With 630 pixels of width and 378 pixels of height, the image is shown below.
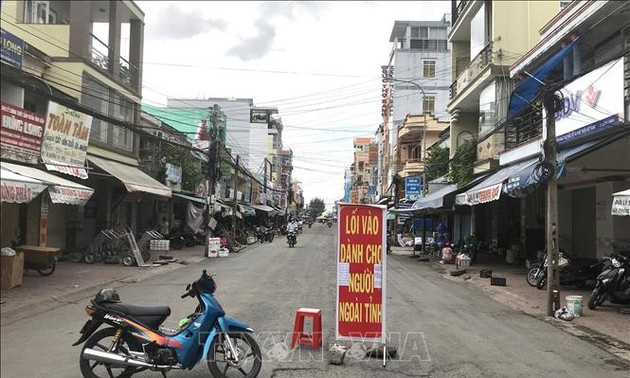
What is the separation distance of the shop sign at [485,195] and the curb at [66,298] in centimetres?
1022

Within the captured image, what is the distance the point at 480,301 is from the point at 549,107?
183 inches

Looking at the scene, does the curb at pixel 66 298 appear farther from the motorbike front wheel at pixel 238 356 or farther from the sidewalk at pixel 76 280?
the motorbike front wheel at pixel 238 356

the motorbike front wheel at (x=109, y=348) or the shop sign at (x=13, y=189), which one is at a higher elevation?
the shop sign at (x=13, y=189)

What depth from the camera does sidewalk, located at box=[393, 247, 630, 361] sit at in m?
8.51

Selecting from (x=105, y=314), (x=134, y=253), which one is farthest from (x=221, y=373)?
(x=134, y=253)

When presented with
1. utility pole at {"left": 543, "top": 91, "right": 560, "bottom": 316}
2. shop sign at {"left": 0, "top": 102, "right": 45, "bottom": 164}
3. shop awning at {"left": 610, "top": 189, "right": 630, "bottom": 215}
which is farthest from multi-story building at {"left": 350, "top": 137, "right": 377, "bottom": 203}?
shop sign at {"left": 0, "top": 102, "right": 45, "bottom": 164}

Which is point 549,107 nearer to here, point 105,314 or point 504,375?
point 504,375

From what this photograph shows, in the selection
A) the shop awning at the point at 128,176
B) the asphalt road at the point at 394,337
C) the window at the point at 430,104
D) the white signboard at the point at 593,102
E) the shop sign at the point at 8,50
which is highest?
the window at the point at 430,104

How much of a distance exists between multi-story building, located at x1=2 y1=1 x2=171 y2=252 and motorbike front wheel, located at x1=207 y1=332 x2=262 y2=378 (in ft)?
7.54

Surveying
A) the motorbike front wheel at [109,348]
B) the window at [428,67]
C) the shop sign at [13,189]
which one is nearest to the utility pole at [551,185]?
the motorbike front wheel at [109,348]

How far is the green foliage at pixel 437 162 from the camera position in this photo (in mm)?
34188

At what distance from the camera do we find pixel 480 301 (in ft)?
41.3

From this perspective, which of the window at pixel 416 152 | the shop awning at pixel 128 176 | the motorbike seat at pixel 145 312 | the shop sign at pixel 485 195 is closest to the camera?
the motorbike seat at pixel 145 312

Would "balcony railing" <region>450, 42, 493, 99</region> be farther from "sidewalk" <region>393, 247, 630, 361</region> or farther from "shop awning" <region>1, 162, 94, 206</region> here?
"shop awning" <region>1, 162, 94, 206</region>
